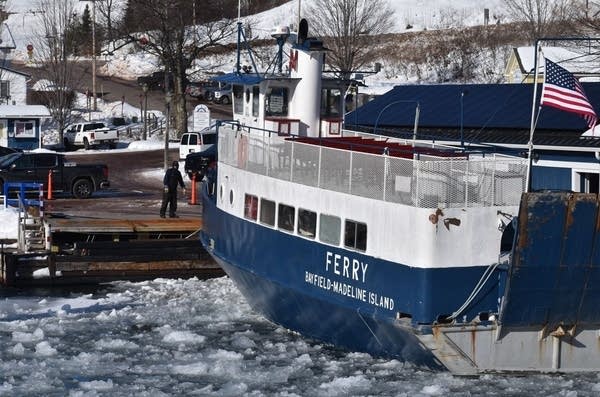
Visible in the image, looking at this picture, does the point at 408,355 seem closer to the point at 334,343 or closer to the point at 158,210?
the point at 334,343

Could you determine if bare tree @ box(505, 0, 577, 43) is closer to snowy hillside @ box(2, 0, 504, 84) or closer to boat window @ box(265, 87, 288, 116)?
snowy hillside @ box(2, 0, 504, 84)

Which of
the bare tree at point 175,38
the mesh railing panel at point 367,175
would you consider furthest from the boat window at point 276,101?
the bare tree at point 175,38

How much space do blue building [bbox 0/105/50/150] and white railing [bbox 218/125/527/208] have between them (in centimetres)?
3787

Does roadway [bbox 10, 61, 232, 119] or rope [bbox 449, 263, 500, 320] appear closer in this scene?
rope [bbox 449, 263, 500, 320]

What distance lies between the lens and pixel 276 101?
27.2 metres

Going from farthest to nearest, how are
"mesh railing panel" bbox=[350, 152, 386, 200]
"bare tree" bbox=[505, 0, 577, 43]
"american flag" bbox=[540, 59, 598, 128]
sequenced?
1. "bare tree" bbox=[505, 0, 577, 43]
2. "mesh railing panel" bbox=[350, 152, 386, 200]
3. "american flag" bbox=[540, 59, 598, 128]

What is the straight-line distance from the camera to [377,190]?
21.0m

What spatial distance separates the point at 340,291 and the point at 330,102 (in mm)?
7337

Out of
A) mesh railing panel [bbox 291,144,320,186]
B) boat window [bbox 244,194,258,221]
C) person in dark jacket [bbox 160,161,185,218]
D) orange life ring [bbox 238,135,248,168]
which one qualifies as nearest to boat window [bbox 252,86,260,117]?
orange life ring [bbox 238,135,248,168]

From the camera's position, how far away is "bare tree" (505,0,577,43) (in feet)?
214

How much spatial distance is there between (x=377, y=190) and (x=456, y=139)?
8486mm

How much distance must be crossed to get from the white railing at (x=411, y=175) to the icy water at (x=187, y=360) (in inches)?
121

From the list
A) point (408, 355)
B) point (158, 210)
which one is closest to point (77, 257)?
point (158, 210)

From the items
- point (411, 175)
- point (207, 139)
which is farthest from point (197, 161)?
point (411, 175)
